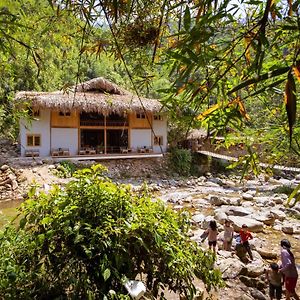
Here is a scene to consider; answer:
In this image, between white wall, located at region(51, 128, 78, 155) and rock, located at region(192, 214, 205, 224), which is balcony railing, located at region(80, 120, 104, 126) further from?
rock, located at region(192, 214, 205, 224)

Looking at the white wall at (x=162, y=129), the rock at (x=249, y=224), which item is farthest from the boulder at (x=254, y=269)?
the white wall at (x=162, y=129)

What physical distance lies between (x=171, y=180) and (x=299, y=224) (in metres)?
5.82

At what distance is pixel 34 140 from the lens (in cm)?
1180

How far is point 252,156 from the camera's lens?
179 centimetres

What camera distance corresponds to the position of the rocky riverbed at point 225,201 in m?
4.01

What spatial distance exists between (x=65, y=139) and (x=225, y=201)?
6.62m

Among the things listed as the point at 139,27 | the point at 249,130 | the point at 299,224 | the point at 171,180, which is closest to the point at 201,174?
the point at 171,180

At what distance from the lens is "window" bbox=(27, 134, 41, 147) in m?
11.7

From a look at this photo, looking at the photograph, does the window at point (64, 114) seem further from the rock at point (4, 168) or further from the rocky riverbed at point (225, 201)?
the rock at point (4, 168)

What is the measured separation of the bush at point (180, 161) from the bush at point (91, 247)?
1166cm

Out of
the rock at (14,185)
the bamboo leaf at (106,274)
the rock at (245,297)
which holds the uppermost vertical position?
the bamboo leaf at (106,274)

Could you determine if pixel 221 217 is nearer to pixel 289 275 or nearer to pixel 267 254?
pixel 267 254

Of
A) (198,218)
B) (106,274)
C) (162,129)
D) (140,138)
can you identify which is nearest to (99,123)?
(140,138)

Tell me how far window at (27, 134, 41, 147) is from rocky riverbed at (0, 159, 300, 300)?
4.22ft
